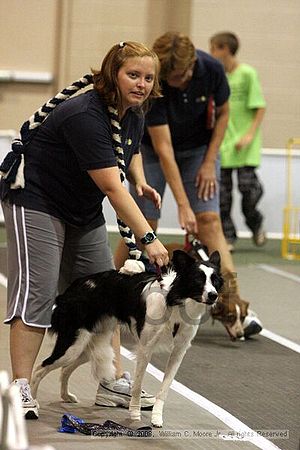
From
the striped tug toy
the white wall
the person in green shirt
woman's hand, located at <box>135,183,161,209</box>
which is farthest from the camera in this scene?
the white wall

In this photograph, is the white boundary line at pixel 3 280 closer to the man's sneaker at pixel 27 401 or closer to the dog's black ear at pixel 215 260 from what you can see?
the man's sneaker at pixel 27 401

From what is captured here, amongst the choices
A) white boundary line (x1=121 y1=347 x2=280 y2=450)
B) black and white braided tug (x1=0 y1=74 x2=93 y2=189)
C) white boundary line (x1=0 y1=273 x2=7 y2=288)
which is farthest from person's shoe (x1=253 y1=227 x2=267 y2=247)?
black and white braided tug (x1=0 y1=74 x2=93 y2=189)

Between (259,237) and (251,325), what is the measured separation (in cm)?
431

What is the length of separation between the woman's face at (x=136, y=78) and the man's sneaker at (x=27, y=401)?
1.16m

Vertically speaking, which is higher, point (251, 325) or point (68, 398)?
point (68, 398)

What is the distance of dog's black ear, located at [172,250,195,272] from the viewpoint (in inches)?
161

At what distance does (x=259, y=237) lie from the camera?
411 inches

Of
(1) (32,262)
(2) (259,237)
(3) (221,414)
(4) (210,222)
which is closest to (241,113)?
(2) (259,237)

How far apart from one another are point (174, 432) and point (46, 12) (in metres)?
7.96

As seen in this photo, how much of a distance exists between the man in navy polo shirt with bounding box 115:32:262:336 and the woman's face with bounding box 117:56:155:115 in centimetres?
169

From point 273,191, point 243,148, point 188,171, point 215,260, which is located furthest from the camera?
point 273,191

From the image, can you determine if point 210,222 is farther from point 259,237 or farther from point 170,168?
point 259,237

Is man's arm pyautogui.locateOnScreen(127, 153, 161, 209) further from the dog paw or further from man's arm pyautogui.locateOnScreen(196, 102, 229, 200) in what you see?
man's arm pyautogui.locateOnScreen(196, 102, 229, 200)

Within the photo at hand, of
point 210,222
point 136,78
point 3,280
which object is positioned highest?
point 136,78
